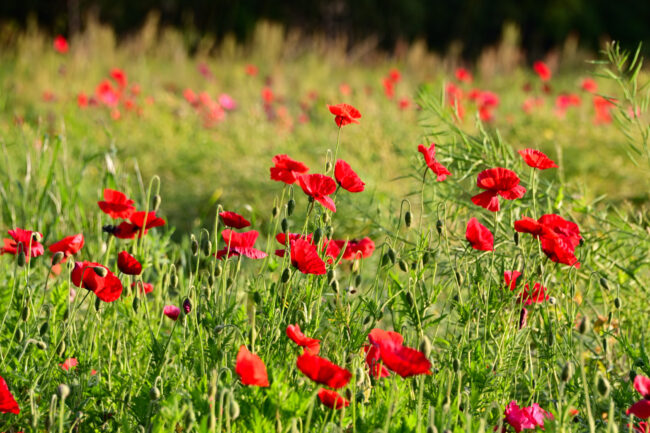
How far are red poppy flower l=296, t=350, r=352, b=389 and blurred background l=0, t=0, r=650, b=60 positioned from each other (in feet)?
38.4

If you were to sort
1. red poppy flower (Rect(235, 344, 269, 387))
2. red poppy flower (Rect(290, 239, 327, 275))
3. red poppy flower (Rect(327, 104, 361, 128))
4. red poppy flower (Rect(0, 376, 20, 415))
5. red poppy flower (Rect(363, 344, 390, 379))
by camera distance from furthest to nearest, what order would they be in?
red poppy flower (Rect(327, 104, 361, 128))
red poppy flower (Rect(363, 344, 390, 379))
red poppy flower (Rect(290, 239, 327, 275))
red poppy flower (Rect(0, 376, 20, 415))
red poppy flower (Rect(235, 344, 269, 387))

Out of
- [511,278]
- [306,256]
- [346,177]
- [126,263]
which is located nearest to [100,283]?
[126,263]

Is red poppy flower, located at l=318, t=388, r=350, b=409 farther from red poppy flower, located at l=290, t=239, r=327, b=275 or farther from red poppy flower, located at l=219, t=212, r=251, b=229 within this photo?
red poppy flower, located at l=219, t=212, r=251, b=229

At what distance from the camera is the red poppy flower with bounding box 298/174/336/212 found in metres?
1.38

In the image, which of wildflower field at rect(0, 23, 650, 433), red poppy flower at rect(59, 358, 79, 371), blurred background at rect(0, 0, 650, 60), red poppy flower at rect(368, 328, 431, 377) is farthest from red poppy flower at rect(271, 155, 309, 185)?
blurred background at rect(0, 0, 650, 60)

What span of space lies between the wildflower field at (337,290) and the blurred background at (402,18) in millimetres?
8786

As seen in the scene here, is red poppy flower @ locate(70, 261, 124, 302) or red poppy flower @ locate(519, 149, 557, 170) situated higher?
red poppy flower @ locate(519, 149, 557, 170)

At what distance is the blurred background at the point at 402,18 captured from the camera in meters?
13.2

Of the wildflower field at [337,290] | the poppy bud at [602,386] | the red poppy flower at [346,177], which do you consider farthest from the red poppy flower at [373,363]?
the poppy bud at [602,386]

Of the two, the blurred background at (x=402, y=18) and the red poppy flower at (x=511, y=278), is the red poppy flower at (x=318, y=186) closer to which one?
the red poppy flower at (x=511, y=278)

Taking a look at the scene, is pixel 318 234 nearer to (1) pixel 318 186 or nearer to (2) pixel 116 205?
(1) pixel 318 186

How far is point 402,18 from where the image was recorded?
1488 cm

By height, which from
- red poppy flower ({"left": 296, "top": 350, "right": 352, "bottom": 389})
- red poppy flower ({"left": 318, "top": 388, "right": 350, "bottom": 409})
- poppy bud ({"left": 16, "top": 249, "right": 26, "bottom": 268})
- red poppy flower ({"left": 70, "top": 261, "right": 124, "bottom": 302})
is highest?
red poppy flower ({"left": 296, "top": 350, "right": 352, "bottom": 389})

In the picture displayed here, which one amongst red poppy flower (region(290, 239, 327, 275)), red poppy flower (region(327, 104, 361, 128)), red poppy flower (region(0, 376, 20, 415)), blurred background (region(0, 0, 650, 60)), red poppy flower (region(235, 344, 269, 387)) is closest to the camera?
red poppy flower (region(235, 344, 269, 387))
